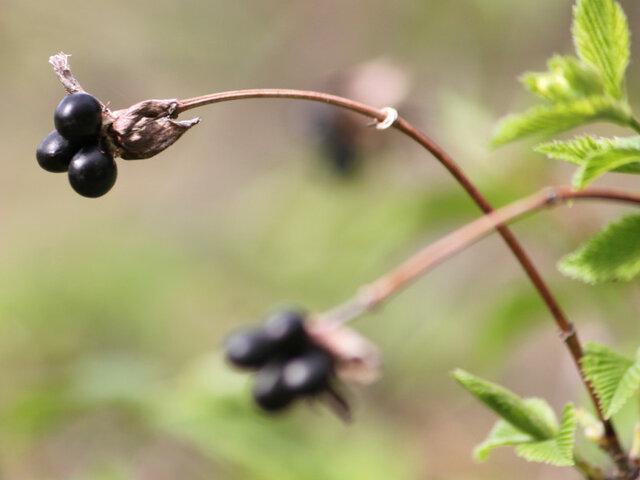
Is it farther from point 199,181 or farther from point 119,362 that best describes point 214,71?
point 119,362

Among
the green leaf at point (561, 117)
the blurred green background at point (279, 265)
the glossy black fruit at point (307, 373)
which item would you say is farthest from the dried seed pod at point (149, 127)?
the blurred green background at point (279, 265)

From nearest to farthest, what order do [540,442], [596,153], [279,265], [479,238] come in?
[596,153] < [540,442] < [479,238] < [279,265]

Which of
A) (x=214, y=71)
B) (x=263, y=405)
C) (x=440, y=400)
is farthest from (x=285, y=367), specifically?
(x=214, y=71)

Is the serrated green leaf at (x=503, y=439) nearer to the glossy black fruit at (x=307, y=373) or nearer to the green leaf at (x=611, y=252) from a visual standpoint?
the green leaf at (x=611, y=252)

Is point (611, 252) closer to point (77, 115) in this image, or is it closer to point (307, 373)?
point (77, 115)

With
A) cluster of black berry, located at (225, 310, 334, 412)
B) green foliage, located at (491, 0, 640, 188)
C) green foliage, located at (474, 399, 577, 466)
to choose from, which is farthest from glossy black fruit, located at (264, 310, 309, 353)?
green foliage, located at (491, 0, 640, 188)

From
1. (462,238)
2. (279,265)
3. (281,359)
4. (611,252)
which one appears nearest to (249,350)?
(281,359)
